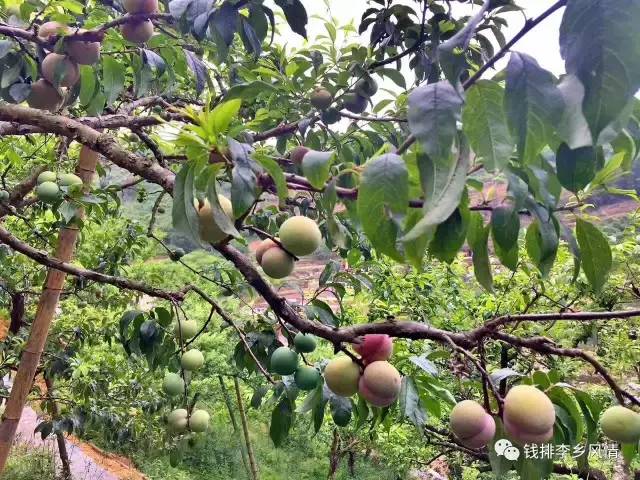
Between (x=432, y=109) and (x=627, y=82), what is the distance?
0.43 feet

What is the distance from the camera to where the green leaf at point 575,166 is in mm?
468

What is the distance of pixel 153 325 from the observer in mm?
1269

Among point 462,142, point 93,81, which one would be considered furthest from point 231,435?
point 462,142

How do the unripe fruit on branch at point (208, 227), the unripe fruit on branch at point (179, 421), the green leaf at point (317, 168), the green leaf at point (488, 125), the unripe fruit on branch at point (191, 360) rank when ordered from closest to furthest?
1. the green leaf at point (488, 125)
2. the green leaf at point (317, 168)
3. the unripe fruit on branch at point (208, 227)
4. the unripe fruit on branch at point (191, 360)
5. the unripe fruit on branch at point (179, 421)

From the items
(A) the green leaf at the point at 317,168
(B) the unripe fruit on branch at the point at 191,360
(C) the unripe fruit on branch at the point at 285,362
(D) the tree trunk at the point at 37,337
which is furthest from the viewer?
(D) the tree trunk at the point at 37,337

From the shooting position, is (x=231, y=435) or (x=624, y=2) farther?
(x=231, y=435)

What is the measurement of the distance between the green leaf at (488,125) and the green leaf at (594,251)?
0.26 m

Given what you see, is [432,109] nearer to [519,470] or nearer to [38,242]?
[519,470]

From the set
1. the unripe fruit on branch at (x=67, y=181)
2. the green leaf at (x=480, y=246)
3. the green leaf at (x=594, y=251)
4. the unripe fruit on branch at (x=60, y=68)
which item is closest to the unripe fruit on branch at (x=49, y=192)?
the unripe fruit on branch at (x=67, y=181)

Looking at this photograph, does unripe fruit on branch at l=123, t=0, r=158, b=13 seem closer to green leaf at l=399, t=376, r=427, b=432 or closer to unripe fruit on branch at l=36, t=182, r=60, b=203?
unripe fruit on branch at l=36, t=182, r=60, b=203

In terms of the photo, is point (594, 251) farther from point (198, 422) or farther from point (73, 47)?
point (198, 422)

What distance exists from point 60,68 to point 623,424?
1.18m

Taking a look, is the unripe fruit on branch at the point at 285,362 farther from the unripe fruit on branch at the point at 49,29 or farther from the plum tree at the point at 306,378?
the unripe fruit on branch at the point at 49,29

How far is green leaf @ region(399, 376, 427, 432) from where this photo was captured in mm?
842
